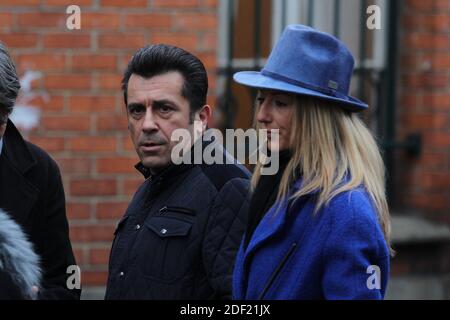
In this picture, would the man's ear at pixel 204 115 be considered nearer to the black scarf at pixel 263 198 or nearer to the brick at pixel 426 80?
the black scarf at pixel 263 198

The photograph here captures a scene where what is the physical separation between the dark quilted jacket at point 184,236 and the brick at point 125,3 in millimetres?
2227

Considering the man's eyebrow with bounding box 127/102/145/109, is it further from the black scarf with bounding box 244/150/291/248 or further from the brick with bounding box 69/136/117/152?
the brick with bounding box 69/136/117/152

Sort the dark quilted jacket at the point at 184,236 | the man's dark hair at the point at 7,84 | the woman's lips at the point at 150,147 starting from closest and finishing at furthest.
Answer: the dark quilted jacket at the point at 184,236, the man's dark hair at the point at 7,84, the woman's lips at the point at 150,147

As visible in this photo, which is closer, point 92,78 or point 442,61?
point 92,78

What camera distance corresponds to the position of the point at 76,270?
3596 millimetres

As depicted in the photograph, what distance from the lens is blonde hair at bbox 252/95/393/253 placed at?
2.74 meters

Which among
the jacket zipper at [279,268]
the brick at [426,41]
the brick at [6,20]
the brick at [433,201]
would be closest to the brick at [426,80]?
the brick at [426,41]

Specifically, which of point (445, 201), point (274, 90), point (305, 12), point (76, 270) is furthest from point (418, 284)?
point (274, 90)

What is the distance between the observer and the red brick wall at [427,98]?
589 cm

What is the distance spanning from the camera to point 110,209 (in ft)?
17.9

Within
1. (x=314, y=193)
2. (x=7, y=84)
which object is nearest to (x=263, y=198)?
(x=314, y=193)

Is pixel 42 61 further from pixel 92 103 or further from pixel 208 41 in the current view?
pixel 208 41

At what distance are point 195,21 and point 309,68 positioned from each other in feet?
8.46

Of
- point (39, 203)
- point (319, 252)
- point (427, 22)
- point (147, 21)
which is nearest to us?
point (319, 252)
